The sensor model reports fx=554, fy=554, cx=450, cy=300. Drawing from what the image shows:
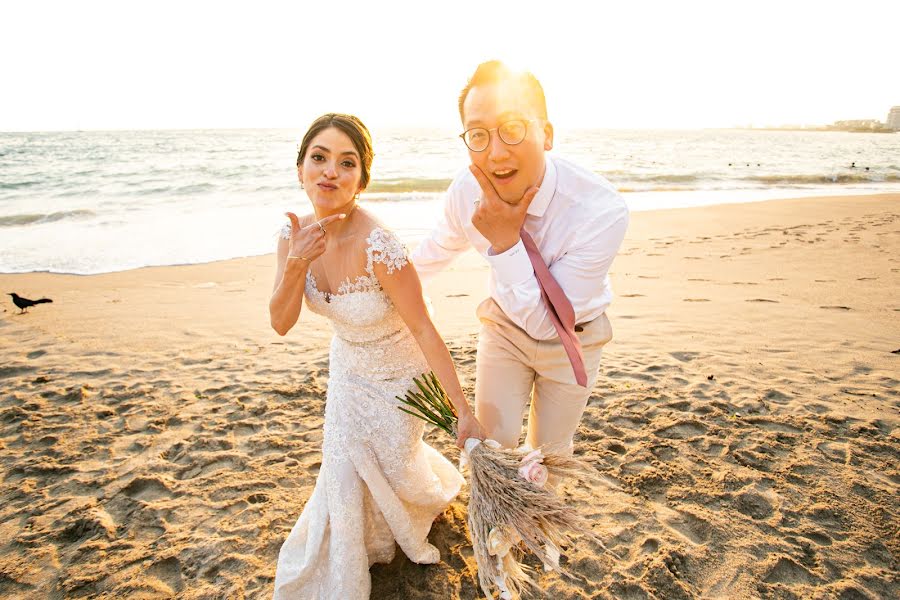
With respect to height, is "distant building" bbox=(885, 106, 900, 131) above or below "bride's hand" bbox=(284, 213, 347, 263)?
above

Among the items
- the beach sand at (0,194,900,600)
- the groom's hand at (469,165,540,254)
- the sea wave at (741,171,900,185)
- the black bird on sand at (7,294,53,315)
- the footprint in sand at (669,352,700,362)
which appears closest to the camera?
the groom's hand at (469,165,540,254)

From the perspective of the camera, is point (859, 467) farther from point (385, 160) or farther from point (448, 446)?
point (385, 160)

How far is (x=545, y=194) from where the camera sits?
2588 millimetres

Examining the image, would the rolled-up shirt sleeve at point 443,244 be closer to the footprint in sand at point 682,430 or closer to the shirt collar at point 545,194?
the shirt collar at point 545,194

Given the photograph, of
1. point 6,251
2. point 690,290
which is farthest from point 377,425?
point 6,251

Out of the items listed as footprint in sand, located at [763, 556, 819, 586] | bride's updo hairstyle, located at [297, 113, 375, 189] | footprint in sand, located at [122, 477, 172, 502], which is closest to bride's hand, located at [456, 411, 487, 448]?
bride's updo hairstyle, located at [297, 113, 375, 189]

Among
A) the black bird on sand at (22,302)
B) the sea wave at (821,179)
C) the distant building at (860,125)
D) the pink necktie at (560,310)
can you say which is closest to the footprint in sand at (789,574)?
the pink necktie at (560,310)

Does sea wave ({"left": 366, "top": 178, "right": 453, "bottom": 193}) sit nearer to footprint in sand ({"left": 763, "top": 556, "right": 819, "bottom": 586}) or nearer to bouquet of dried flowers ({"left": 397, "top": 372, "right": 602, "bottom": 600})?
footprint in sand ({"left": 763, "top": 556, "right": 819, "bottom": 586})

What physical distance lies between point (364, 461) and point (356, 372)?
17.8 inches

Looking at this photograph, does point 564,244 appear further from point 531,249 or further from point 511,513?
point 511,513

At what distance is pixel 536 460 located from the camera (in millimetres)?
2332

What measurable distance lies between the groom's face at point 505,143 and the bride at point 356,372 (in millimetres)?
589

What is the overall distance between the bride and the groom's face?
0.59 metres

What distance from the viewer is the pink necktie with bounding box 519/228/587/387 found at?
95.8 inches
